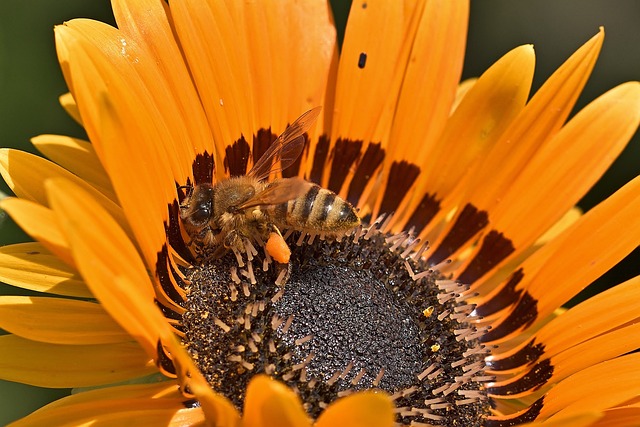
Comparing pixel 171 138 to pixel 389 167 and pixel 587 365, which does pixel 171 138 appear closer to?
pixel 389 167

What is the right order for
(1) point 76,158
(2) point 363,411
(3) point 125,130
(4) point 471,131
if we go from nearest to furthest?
(2) point 363,411, (3) point 125,130, (1) point 76,158, (4) point 471,131

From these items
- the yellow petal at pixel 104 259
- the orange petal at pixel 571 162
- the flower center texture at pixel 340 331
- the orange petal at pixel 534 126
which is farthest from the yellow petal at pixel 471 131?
the yellow petal at pixel 104 259

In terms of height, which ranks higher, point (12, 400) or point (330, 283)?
point (330, 283)

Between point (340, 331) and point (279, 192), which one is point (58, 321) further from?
point (340, 331)

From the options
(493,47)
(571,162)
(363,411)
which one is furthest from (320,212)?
→ (493,47)

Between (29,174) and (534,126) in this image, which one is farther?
(534,126)

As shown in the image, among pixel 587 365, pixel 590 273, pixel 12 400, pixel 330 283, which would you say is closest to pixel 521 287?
pixel 590 273
